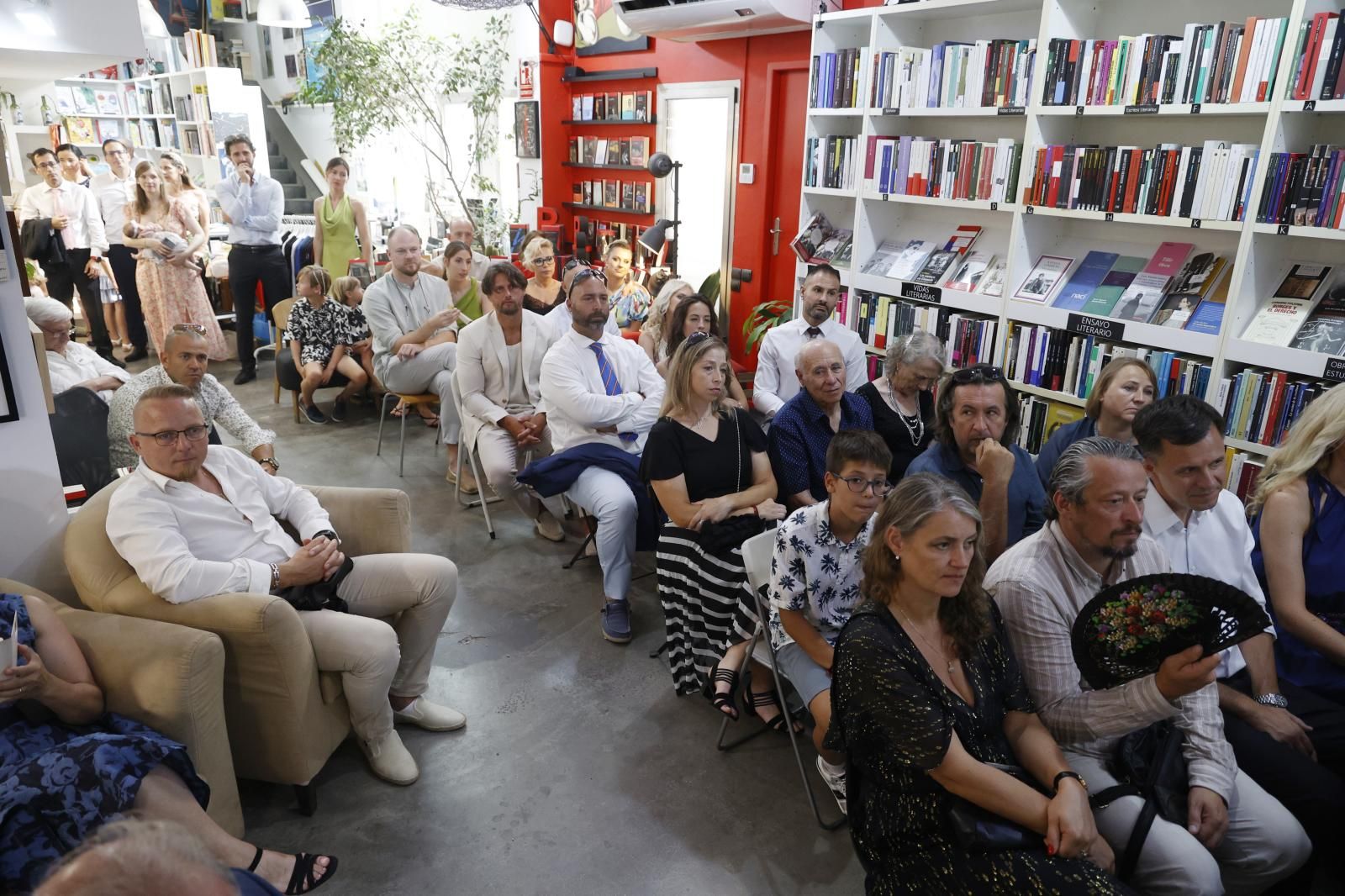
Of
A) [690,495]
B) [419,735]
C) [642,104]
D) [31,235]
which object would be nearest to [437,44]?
[642,104]

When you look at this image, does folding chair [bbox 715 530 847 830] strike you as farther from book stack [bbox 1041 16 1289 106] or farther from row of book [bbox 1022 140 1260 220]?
book stack [bbox 1041 16 1289 106]

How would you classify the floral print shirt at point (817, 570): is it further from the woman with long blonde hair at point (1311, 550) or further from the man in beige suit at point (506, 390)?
the man in beige suit at point (506, 390)

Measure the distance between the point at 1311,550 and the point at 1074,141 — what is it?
2.51m

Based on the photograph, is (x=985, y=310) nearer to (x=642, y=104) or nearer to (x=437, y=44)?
(x=642, y=104)

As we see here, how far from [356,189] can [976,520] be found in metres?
10.5

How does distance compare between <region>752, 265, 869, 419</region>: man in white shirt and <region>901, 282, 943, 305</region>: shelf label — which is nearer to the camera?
<region>752, 265, 869, 419</region>: man in white shirt

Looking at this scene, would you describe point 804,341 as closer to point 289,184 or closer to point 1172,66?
point 1172,66

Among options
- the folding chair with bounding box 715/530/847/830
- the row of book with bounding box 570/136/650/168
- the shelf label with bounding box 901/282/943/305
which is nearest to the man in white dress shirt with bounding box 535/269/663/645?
the folding chair with bounding box 715/530/847/830

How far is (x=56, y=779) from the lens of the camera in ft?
6.12

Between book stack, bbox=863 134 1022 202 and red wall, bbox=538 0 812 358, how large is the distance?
58.8 inches

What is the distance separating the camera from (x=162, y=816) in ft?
6.40

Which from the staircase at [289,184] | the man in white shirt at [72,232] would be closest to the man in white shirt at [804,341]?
the man in white shirt at [72,232]

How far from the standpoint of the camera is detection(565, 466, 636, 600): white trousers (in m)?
3.58

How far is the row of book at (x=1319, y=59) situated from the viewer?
3043 mm
